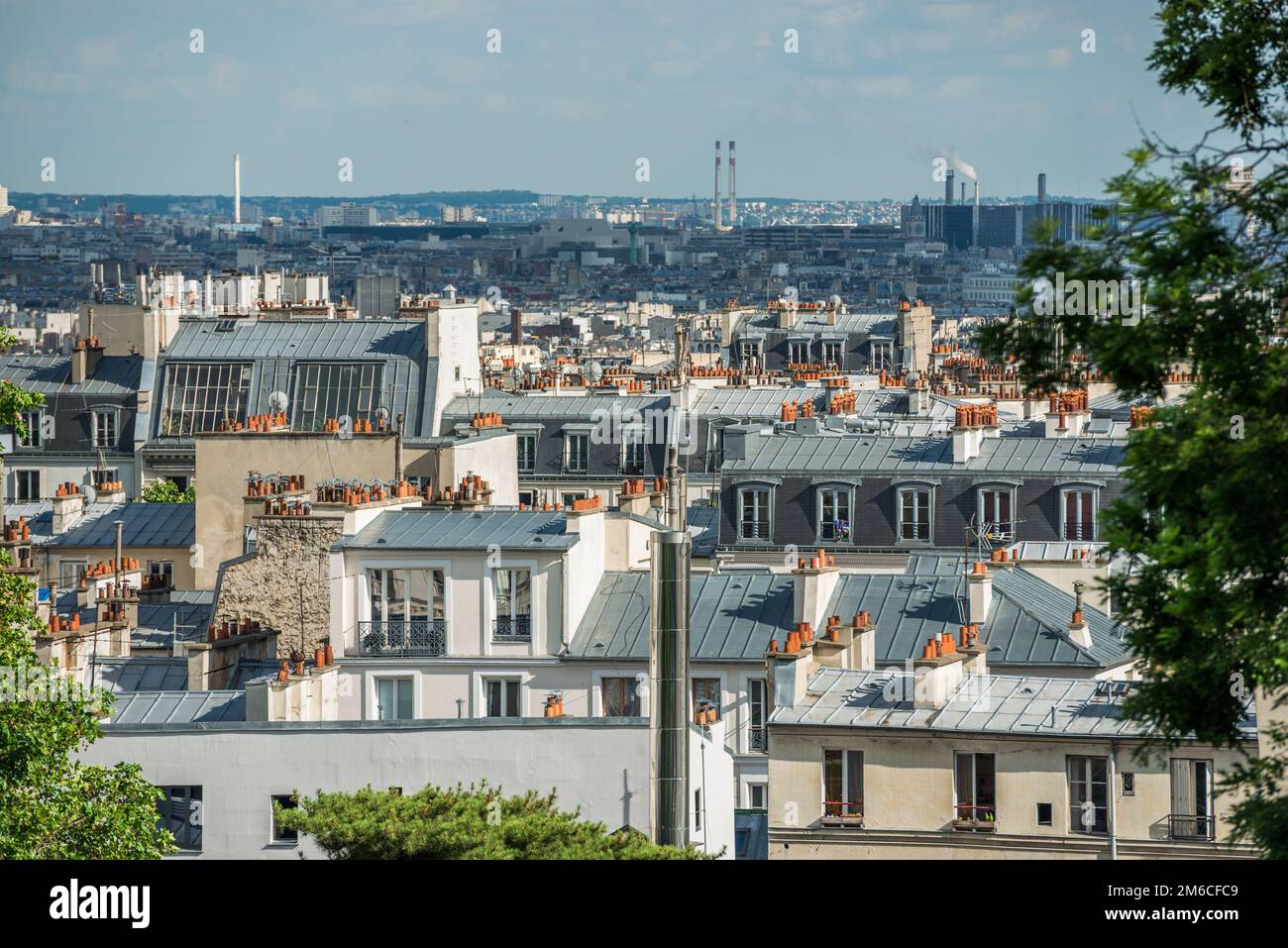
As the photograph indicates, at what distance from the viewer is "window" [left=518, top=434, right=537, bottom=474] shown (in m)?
62.8

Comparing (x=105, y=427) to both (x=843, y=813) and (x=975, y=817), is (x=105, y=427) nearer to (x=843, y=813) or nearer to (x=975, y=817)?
(x=843, y=813)

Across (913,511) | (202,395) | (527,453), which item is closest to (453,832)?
(913,511)

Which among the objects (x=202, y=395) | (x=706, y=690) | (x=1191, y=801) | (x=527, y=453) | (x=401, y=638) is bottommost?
(x=706, y=690)

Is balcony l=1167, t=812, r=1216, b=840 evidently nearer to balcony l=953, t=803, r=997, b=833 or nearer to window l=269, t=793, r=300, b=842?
balcony l=953, t=803, r=997, b=833

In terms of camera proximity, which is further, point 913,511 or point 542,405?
point 542,405

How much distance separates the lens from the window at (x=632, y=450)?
203 ft

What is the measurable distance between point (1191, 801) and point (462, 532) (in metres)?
11.6

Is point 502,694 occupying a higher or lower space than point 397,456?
lower

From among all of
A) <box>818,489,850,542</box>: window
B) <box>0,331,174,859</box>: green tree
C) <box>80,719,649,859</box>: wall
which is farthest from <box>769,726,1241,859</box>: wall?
<box>818,489,850,542</box>: window

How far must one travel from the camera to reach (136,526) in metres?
50.8

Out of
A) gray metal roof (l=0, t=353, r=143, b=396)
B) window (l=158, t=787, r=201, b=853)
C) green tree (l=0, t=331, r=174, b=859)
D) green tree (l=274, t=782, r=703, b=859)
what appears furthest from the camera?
gray metal roof (l=0, t=353, r=143, b=396)

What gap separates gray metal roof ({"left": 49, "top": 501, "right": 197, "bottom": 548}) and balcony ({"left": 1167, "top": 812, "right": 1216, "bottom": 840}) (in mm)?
26534

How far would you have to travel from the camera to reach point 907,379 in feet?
235

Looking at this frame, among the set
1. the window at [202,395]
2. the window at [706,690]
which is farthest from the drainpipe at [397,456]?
the window at [202,395]
